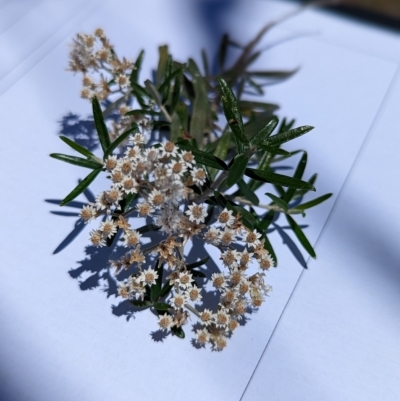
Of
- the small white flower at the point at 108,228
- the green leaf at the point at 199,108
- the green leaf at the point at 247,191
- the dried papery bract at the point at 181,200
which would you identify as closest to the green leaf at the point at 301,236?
the dried papery bract at the point at 181,200

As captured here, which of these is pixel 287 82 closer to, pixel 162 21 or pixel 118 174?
pixel 162 21

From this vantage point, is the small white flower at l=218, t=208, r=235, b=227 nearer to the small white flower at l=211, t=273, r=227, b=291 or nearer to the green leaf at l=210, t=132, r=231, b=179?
the small white flower at l=211, t=273, r=227, b=291

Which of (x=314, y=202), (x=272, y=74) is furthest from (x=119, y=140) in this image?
(x=272, y=74)

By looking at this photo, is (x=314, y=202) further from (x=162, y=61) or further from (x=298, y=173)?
(x=162, y=61)

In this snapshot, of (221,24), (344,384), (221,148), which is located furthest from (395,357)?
(221,24)

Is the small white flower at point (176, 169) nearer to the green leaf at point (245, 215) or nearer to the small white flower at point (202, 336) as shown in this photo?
the green leaf at point (245, 215)

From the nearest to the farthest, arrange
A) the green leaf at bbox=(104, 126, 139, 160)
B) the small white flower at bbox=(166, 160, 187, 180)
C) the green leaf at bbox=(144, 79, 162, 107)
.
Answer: the small white flower at bbox=(166, 160, 187, 180) < the green leaf at bbox=(104, 126, 139, 160) < the green leaf at bbox=(144, 79, 162, 107)

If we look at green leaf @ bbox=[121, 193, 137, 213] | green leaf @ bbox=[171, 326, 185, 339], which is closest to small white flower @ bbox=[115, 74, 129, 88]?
green leaf @ bbox=[121, 193, 137, 213]
